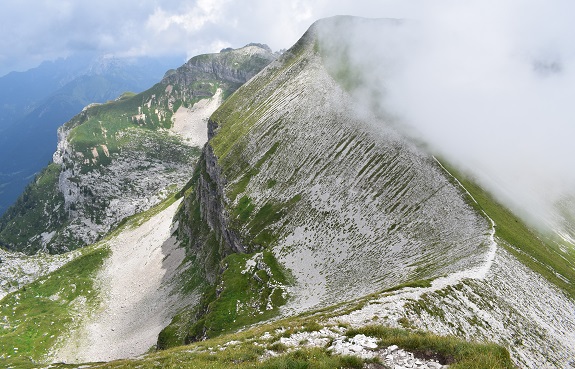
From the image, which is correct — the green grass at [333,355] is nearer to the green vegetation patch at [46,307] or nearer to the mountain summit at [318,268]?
the mountain summit at [318,268]

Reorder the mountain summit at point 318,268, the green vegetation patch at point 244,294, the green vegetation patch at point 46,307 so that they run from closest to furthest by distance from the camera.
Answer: the mountain summit at point 318,268 → the green vegetation patch at point 244,294 → the green vegetation patch at point 46,307

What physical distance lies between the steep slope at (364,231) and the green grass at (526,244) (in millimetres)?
389

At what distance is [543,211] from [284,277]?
237 ft

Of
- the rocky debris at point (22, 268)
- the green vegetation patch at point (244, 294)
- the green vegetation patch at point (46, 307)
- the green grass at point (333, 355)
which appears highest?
the green grass at point (333, 355)

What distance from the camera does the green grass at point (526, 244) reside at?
170 feet

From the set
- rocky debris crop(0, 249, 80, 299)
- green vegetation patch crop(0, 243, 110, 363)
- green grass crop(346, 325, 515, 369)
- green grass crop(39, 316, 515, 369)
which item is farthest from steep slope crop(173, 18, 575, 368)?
rocky debris crop(0, 249, 80, 299)

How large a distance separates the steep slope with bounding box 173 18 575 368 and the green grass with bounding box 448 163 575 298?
1.28 feet

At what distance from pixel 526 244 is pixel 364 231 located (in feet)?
90.6

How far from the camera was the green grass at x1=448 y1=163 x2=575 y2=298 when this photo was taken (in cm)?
5188

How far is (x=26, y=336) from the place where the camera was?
8462cm

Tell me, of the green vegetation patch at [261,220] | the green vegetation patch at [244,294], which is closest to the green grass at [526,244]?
the green vegetation patch at [244,294]

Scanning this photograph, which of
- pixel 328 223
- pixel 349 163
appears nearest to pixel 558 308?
pixel 328 223

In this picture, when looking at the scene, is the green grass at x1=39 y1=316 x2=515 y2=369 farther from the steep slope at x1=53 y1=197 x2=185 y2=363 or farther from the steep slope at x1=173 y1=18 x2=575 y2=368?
the steep slope at x1=53 y1=197 x2=185 y2=363

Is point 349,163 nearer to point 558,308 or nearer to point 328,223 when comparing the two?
point 328,223
